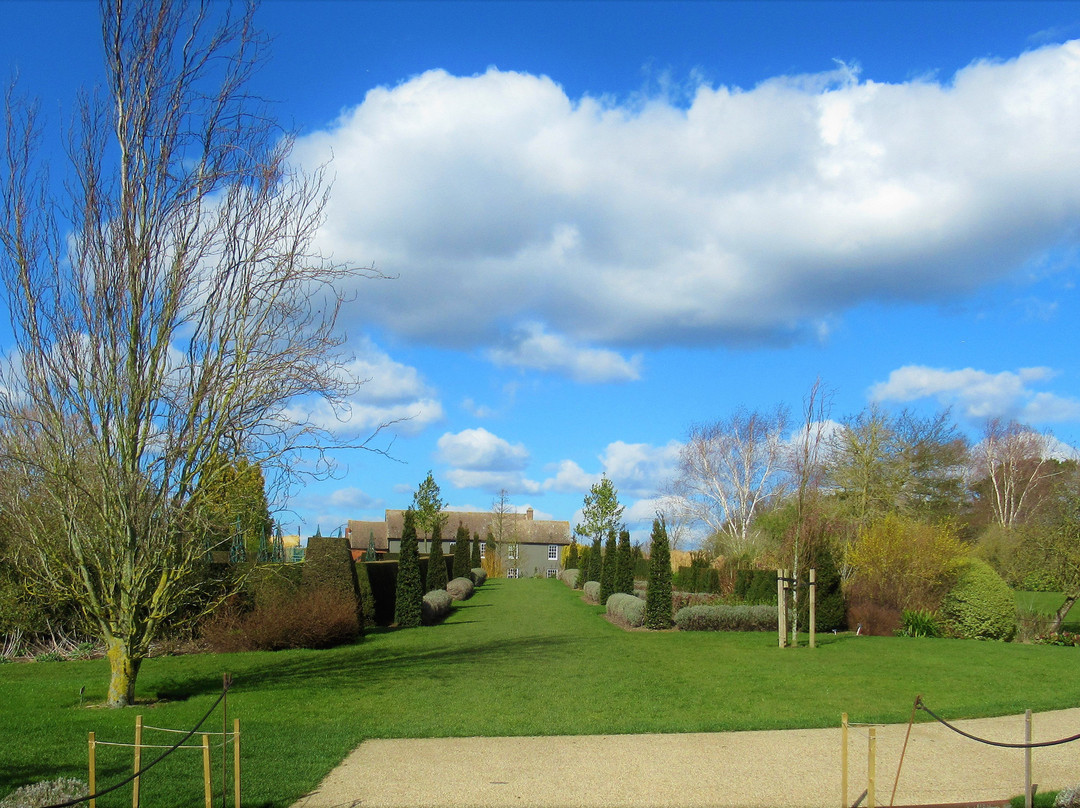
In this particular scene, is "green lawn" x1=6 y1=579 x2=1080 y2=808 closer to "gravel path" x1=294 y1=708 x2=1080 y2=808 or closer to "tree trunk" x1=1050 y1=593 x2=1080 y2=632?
"gravel path" x1=294 y1=708 x2=1080 y2=808

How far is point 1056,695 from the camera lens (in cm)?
1091

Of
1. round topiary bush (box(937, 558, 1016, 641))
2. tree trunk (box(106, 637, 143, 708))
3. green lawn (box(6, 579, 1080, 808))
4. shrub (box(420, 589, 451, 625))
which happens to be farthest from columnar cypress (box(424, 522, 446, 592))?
tree trunk (box(106, 637, 143, 708))

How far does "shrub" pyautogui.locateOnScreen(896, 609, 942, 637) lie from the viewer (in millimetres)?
19219

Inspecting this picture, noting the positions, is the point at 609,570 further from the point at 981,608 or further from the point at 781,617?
the point at 981,608

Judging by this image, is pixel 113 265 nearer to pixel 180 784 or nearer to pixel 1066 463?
pixel 180 784

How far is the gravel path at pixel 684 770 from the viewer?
6145 mm

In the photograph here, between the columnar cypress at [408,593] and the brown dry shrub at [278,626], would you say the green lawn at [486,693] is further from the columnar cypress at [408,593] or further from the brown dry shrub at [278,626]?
the columnar cypress at [408,593]

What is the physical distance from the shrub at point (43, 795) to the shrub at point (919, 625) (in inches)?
729

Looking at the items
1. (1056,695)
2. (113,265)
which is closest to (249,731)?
(113,265)

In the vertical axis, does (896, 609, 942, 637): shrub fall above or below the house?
above

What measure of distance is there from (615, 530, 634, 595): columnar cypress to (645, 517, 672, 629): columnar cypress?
6.74 meters

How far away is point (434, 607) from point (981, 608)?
13899 mm

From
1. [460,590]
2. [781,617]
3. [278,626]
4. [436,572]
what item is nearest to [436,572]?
[436,572]

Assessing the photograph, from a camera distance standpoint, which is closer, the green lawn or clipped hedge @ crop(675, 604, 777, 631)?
the green lawn
